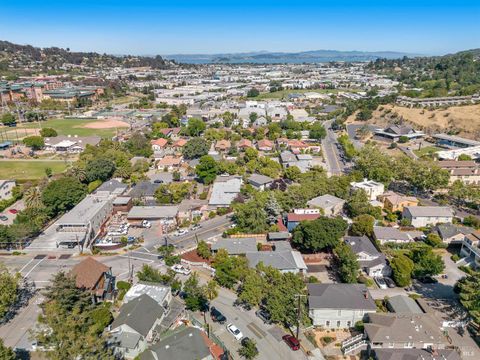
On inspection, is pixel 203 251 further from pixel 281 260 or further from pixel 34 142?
pixel 34 142

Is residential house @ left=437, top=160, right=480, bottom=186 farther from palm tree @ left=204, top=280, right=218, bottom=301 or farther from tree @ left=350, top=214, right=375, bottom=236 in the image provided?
palm tree @ left=204, top=280, right=218, bottom=301

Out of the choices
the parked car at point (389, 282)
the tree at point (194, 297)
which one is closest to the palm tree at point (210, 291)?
the tree at point (194, 297)

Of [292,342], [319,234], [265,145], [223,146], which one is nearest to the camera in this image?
[292,342]

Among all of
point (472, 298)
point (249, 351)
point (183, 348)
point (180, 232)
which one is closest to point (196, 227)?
point (180, 232)

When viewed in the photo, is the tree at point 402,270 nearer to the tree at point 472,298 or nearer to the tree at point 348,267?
the tree at point 348,267

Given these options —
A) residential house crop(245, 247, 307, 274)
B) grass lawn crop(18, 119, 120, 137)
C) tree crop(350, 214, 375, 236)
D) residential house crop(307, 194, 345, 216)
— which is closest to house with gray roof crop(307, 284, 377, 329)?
residential house crop(245, 247, 307, 274)
